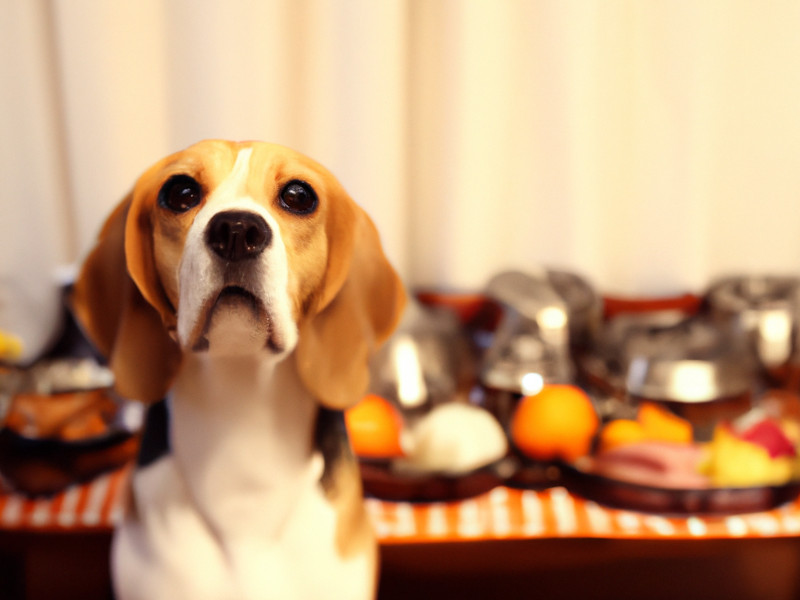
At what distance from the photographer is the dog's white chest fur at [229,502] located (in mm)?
435

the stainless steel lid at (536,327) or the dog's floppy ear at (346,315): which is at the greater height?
the dog's floppy ear at (346,315)

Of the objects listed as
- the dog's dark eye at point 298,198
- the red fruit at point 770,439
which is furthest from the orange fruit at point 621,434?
the dog's dark eye at point 298,198

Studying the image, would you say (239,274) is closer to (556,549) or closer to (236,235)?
(236,235)

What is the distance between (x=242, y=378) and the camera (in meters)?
0.44

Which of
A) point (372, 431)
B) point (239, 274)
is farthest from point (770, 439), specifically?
point (239, 274)

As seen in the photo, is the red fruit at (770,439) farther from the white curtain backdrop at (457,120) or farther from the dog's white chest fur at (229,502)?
the dog's white chest fur at (229,502)

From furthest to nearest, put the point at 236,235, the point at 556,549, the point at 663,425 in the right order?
the point at 663,425 → the point at 556,549 → the point at 236,235

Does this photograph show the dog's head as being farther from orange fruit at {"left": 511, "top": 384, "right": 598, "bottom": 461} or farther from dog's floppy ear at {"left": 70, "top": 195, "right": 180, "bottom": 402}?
orange fruit at {"left": 511, "top": 384, "right": 598, "bottom": 461}

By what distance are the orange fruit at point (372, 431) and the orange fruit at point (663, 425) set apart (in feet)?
1.06

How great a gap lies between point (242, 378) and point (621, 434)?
0.55 metres

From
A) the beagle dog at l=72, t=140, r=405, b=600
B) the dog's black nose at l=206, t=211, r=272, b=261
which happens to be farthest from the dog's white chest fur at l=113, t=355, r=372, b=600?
the dog's black nose at l=206, t=211, r=272, b=261

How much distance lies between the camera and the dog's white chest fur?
435 mm

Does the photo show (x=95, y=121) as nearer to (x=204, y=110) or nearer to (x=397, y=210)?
(x=204, y=110)

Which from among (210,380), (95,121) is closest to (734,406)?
(210,380)
